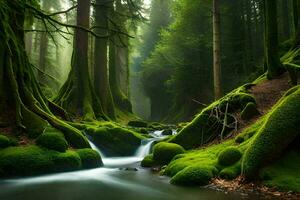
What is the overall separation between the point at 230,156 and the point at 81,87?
13044 millimetres

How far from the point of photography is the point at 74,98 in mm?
20984

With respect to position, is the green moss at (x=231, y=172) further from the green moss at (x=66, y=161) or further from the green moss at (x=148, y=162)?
the green moss at (x=66, y=161)

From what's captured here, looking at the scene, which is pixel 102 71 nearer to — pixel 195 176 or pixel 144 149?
pixel 144 149

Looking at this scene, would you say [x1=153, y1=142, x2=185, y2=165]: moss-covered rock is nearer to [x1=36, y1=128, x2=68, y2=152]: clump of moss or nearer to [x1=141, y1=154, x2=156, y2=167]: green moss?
[x1=141, y1=154, x2=156, y2=167]: green moss

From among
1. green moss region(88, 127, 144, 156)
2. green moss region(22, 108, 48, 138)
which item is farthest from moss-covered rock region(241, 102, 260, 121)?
green moss region(22, 108, 48, 138)

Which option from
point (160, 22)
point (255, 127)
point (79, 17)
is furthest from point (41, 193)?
point (160, 22)

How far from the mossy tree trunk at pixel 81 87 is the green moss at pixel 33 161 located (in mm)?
7727

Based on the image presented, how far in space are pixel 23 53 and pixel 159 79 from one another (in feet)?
96.8

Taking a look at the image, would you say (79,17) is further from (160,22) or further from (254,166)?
(160,22)

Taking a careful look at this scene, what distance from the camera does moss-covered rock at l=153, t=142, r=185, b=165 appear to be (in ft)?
44.5

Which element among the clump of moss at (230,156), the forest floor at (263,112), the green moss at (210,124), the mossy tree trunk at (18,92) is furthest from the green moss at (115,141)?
the clump of moss at (230,156)

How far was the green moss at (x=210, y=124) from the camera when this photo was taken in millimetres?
14422

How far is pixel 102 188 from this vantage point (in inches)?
388

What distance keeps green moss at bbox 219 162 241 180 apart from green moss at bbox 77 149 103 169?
18.8 ft
